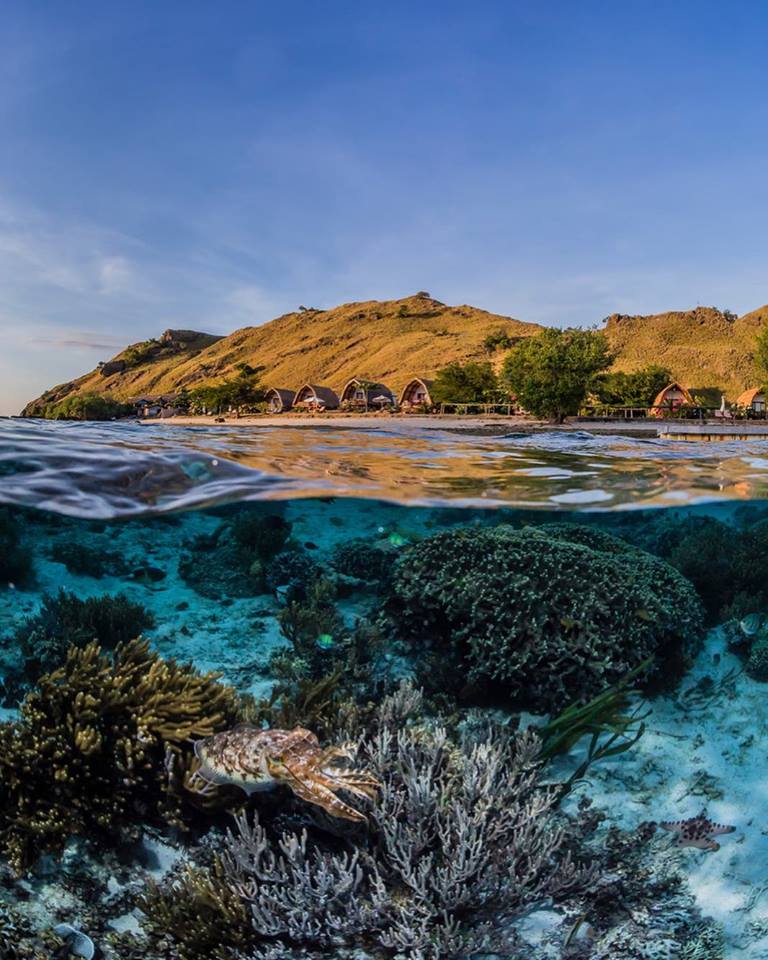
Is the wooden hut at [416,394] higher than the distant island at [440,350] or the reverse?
the reverse

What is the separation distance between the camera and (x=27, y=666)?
6.11 m

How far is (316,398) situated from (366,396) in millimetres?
6984

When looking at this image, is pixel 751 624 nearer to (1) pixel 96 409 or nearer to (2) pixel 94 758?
(2) pixel 94 758

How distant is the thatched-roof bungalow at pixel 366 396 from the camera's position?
82125mm

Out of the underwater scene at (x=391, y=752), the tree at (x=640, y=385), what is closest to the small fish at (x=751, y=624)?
the underwater scene at (x=391, y=752)

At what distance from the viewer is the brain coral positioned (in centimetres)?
569

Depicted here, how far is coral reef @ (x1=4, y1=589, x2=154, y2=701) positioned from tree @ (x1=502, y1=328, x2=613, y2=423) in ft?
145

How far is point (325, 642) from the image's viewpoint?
255 inches

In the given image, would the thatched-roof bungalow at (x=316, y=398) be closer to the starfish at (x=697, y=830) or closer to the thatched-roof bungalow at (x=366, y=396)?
the thatched-roof bungalow at (x=366, y=396)

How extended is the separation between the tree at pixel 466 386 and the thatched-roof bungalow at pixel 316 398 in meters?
14.3

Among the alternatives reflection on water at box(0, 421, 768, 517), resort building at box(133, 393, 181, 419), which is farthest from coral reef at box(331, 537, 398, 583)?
resort building at box(133, 393, 181, 419)

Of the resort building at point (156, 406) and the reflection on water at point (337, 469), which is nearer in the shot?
the reflection on water at point (337, 469)

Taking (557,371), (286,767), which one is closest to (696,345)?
(557,371)

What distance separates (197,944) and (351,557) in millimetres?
5558
